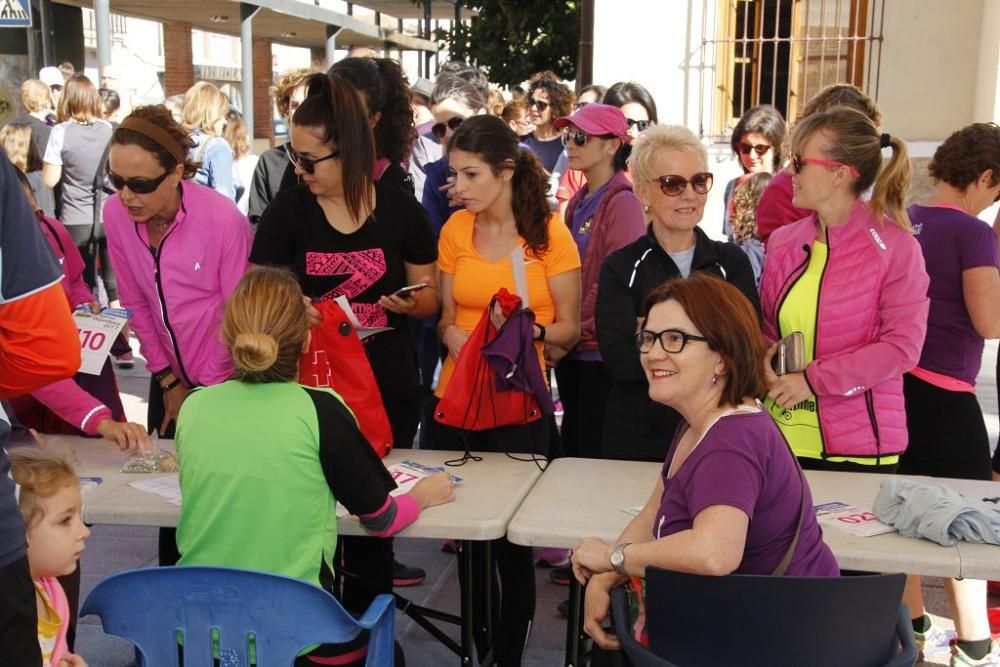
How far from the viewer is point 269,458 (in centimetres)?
233

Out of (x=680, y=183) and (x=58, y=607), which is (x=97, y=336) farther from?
(x=680, y=183)

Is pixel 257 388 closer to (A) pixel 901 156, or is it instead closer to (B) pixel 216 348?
(B) pixel 216 348

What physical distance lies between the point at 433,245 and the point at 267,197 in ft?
4.97

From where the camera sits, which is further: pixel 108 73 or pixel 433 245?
pixel 108 73

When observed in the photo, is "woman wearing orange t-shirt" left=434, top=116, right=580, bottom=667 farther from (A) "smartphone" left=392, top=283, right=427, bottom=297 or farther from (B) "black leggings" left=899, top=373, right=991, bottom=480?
(B) "black leggings" left=899, top=373, right=991, bottom=480

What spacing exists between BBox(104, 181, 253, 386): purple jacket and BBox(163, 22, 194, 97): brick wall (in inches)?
1065

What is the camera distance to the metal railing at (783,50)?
9.15 meters

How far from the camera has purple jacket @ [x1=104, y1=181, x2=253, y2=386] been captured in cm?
327

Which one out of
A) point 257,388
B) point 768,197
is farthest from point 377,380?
point 768,197

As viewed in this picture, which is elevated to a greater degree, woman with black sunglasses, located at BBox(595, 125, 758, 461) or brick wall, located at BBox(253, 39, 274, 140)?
brick wall, located at BBox(253, 39, 274, 140)

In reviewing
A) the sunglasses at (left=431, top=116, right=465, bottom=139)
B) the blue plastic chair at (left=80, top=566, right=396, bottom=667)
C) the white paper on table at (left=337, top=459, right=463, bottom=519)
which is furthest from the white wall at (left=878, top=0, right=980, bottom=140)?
the blue plastic chair at (left=80, top=566, right=396, bottom=667)

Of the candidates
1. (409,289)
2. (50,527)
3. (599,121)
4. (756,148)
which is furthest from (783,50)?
(50,527)

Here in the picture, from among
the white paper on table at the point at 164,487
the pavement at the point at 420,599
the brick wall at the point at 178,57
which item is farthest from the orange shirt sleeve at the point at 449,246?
the brick wall at the point at 178,57

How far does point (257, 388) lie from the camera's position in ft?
A: 7.82
